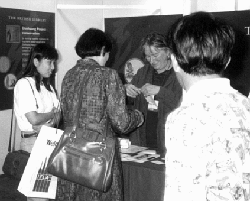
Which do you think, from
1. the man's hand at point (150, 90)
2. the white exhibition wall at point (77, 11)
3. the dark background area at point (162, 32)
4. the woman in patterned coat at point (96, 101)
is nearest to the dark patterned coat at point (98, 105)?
the woman in patterned coat at point (96, 101)

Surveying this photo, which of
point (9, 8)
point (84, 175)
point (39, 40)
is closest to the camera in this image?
point (84, 175)

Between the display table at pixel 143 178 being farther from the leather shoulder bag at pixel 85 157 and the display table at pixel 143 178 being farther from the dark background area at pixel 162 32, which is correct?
the dark background area at pixel 162 32

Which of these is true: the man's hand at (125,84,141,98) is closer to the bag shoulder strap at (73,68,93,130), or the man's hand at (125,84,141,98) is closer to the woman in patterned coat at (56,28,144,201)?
the woman in patterned coat at (56,28,144,201)

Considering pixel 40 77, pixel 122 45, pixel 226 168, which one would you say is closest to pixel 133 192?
pixel 40 77

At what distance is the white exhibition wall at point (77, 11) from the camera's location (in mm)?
4180

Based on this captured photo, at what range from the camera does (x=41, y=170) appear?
227 cm

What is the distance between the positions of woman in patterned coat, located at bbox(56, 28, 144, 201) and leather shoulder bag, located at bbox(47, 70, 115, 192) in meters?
0.04

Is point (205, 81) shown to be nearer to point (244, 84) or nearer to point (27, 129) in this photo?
point (27, 129)

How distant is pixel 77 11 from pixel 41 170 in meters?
2.96

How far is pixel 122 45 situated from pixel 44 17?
3.00 feet

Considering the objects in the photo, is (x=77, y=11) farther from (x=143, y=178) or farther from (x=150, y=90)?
(x=143, y=178)

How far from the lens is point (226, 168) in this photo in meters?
0.99

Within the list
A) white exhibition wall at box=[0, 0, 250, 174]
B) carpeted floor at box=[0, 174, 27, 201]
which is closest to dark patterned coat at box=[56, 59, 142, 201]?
carpeted floor at box=[0, 174, 27, 201]

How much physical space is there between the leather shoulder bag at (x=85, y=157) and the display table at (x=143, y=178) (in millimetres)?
381
